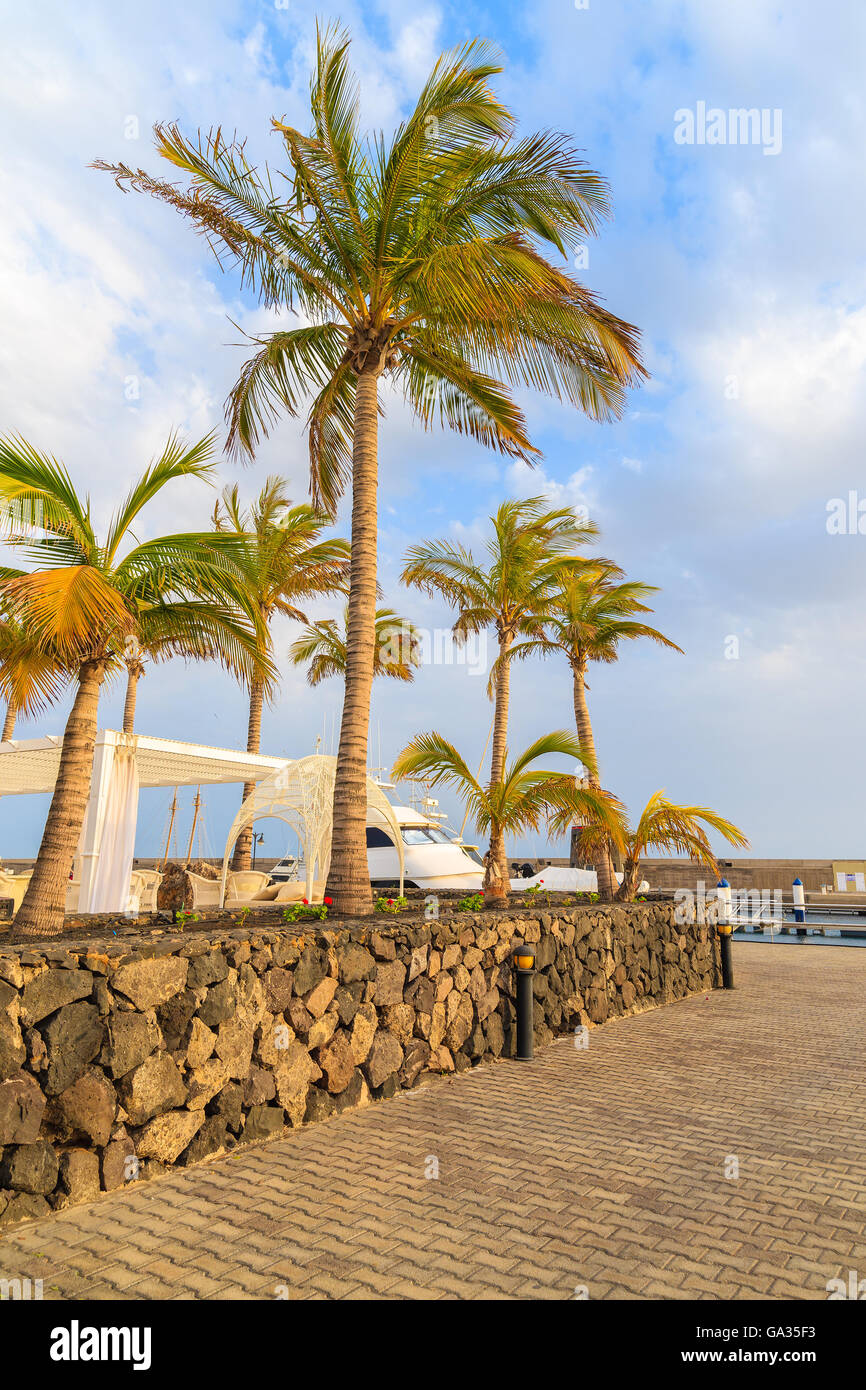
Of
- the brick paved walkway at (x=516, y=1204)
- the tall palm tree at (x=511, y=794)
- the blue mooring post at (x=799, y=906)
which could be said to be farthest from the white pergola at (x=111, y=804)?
the blue mooring post at (x=799, y=906)

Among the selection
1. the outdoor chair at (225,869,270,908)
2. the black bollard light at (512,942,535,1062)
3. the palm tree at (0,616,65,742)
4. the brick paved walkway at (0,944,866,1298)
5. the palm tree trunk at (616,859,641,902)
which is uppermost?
the palm tree at (0,616,65,742)

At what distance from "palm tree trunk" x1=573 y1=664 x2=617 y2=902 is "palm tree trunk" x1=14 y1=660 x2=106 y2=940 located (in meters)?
8.27

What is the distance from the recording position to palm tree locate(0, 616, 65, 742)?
26.0 ft

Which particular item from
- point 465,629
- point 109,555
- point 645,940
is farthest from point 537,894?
point 109,555

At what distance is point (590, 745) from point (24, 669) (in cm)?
938

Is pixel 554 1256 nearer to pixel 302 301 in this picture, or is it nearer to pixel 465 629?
pixel 302 301


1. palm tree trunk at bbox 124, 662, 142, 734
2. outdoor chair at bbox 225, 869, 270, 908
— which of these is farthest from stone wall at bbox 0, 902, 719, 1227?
palm tree trunk at bbox 124, 662, 142, 734

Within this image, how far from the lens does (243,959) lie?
521cm

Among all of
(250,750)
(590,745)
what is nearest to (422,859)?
(250,750)

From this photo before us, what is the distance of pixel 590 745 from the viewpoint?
14.4 m

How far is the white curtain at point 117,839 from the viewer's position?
12.3 m

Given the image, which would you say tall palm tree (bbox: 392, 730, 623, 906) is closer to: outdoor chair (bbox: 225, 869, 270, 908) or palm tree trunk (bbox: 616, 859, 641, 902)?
palm tree trunk (bbox: 616, 859, 641, 902)

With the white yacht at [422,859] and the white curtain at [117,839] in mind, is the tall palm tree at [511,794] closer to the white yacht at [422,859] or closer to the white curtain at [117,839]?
the white curtain at [117,839]
